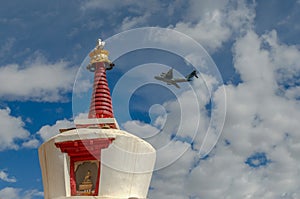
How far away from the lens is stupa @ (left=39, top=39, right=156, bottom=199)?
25297mm

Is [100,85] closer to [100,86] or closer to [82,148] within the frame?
[100,86]

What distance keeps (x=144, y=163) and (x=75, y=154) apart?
150 inches

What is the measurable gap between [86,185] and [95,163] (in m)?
1.29

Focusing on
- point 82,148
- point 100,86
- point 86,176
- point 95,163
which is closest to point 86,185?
point 86,176

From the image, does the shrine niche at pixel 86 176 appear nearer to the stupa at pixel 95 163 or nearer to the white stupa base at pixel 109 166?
the stupa at pixel 95 163

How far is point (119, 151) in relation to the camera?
25.6 metres

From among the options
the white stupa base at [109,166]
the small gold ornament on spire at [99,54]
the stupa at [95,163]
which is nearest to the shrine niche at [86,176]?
the stupa at [95,163]

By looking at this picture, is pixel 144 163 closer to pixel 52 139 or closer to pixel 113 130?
pixel 113 130

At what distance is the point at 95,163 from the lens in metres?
26.4

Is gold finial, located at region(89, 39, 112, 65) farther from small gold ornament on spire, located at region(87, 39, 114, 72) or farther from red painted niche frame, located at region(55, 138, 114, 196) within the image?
red painted niche frame, located at region(55, 138, 114, 196)

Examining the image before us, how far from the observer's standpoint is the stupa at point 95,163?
25.3 meters

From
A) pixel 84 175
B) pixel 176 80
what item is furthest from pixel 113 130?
pixel 176 80

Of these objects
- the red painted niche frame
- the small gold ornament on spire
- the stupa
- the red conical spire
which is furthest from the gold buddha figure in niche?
the small gold ornament on spire

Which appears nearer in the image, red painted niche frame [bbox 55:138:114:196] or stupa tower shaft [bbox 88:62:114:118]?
red painted niche frame [bbox 55:138:114:196]
